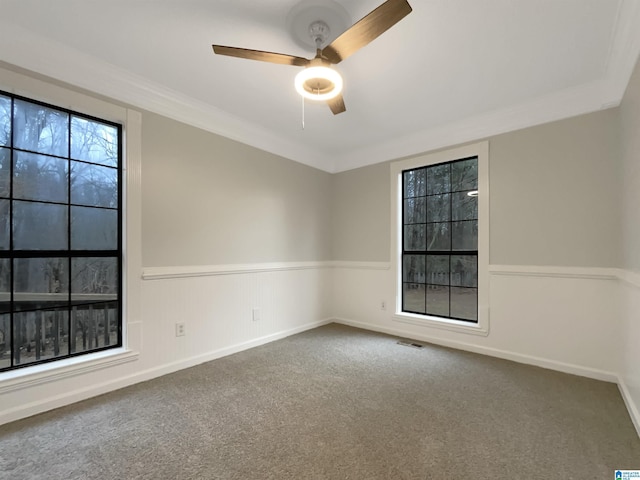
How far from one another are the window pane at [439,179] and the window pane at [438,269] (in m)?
0.84

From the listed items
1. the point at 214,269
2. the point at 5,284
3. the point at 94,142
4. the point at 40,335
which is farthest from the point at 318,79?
the point at 40,335

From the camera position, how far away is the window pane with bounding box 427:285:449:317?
11.9 ft

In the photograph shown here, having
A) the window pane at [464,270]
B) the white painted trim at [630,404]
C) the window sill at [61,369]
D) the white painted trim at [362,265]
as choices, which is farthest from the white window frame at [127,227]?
the white painted trim at [630,404]

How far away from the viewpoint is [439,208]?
3.67 metres

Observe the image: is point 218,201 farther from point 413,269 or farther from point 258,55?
point 413,269

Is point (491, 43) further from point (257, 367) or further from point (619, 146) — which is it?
point (257, 367)

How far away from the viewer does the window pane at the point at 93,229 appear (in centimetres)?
228

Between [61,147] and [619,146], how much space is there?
14.8ft

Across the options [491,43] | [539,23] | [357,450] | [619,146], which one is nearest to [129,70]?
[491,43]

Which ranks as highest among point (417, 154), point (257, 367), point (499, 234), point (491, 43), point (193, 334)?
point (491, 43)

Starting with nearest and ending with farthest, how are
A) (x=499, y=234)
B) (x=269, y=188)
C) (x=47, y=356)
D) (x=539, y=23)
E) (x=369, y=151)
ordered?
(x=539, y=23)
(x=47, y=356)
(x=499, y=234)
(x=269, y=188)
(x=369, y=151)

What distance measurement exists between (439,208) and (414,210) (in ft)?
1.09

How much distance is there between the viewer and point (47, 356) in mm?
2156

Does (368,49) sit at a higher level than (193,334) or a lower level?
higher
